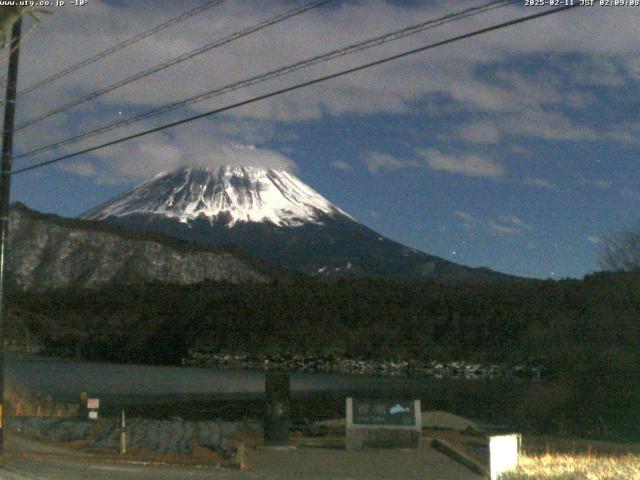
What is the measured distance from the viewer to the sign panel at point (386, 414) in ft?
67.1

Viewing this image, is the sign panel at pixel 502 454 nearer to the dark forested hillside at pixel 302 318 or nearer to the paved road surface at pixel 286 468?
the paved road surface at pixel 286 468

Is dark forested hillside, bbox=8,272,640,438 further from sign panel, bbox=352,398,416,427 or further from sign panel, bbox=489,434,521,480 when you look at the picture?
sign panel, bbox=489,434,521,480

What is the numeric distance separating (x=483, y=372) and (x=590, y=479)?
256 feet

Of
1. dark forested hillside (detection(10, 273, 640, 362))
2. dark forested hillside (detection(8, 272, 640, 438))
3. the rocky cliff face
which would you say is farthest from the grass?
the rocky cliff face

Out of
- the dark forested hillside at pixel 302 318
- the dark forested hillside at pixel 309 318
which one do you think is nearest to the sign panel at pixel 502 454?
the dark forested hillside at pixel 309 318

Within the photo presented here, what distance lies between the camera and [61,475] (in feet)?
49.2

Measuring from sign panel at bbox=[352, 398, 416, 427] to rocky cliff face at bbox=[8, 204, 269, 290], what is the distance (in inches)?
3845

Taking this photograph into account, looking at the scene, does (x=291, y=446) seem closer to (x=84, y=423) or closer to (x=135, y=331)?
(x=84, y=423)

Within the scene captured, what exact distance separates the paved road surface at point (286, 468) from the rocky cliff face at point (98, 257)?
9850 centimetres

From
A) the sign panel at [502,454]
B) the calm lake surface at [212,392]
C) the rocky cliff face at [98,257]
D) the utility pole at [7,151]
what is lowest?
the calm lake surface at [212,392]

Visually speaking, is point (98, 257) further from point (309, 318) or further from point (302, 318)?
point (309, 318)

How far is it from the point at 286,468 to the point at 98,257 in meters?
118

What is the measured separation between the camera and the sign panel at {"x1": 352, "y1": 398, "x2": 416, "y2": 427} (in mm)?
20438

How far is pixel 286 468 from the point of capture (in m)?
17.4
